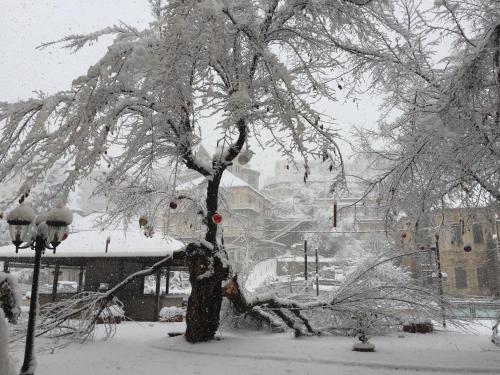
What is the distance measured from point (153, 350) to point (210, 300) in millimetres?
1717

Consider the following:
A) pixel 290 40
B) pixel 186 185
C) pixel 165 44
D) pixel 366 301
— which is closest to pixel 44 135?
pixel 165 44

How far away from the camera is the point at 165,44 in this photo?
11.4 feet

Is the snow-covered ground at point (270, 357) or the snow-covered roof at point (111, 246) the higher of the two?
the snow-covered roof at point (111, 246)

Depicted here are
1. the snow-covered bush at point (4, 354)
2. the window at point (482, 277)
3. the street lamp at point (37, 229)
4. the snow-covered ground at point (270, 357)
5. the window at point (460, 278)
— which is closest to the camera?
the snow-covered bush at point (4, 354)

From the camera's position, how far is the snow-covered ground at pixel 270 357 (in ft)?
23.0

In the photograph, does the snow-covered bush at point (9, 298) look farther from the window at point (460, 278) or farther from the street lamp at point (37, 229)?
the window at point (460, 278)

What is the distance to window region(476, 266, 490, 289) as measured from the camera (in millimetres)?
38750

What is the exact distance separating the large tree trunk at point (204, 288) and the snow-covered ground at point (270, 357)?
1.27 ft

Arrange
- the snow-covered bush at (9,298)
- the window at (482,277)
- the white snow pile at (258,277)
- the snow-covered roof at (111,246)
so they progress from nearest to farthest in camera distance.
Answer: the snow-covered bush at (9,298), the white snow pile at (258,277), the snow-covered roof at (111,246), the window at (482,277)

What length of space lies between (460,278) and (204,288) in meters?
39.8

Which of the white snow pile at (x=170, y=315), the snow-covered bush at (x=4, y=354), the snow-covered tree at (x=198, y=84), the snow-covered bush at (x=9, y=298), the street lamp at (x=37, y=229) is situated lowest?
the white snow pile at (x=170, y=315)

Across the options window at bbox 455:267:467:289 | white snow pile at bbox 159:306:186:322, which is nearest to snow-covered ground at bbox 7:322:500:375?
white snow pile at bbox 159:306:186:322

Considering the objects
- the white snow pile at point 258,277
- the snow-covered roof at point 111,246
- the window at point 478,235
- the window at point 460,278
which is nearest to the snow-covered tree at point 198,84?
the white snow pile at point 258,277

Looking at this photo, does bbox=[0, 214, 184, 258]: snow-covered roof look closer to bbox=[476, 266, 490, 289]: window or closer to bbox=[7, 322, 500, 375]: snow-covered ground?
bbox=[7, 322, 500, 375]: snow-covered ground
